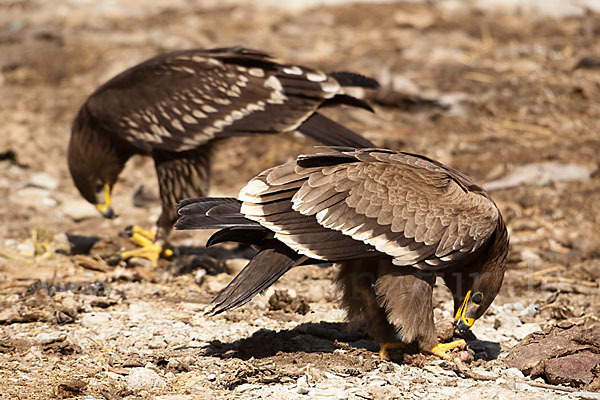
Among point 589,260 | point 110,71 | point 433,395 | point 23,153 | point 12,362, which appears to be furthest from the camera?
point 110,71

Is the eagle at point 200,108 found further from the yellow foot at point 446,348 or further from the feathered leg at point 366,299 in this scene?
the yellow foot at point 446,348

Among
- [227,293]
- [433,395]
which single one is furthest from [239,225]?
[433,395]

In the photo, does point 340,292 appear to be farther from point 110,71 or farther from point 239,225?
point 110,71

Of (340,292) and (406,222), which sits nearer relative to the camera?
(406,222)

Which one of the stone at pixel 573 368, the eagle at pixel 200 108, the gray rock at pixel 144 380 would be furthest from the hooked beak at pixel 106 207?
the stone at pixel 573 368

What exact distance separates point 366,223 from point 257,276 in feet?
2.13

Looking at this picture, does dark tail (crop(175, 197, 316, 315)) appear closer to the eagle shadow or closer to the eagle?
the eagle shadow

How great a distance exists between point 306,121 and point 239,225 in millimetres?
2613

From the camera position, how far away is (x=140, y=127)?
6.93 meters

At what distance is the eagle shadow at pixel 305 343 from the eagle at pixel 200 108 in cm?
194

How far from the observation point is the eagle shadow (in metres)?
4.89

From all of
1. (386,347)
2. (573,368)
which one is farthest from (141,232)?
(573,368)

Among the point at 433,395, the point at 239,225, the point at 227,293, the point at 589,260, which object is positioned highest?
the point at 239,225

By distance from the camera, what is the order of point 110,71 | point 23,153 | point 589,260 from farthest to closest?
point 110,71 → point 23,153 → point 589,260
